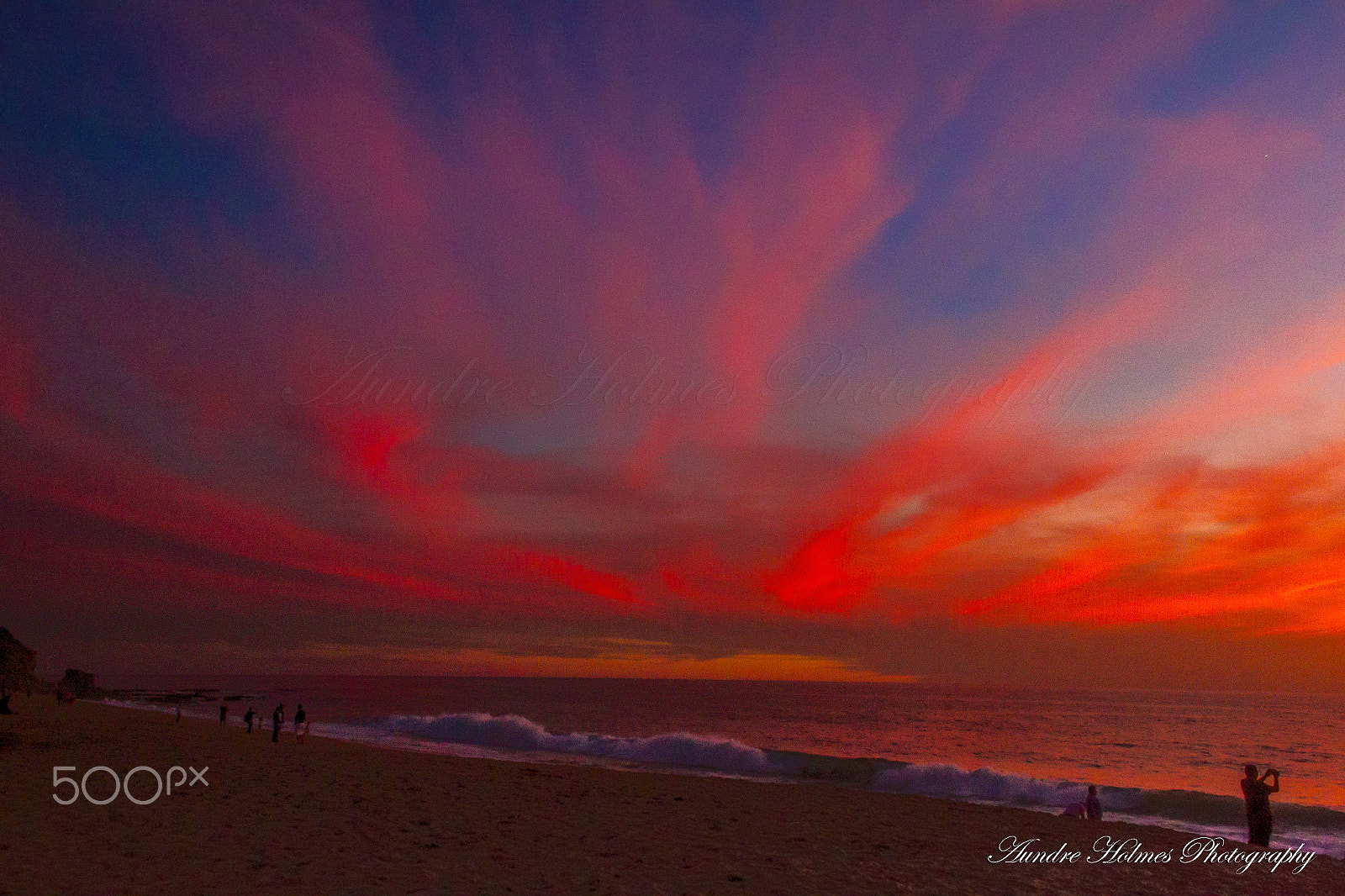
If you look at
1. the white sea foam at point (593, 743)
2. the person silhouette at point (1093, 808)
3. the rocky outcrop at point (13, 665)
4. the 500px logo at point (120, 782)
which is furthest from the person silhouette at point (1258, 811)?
the rocky outcrop at point (13, 665)

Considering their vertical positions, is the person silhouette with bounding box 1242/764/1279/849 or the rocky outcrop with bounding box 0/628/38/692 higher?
the rocky outcrop with bounding box 0/628/38/692

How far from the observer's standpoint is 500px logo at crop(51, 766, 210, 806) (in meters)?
16.4

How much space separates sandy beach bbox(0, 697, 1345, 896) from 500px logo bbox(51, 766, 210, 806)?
0.83 feet

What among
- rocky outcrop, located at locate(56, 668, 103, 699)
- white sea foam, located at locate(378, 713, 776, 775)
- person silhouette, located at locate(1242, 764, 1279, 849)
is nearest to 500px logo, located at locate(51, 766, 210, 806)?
white sea foam, located at locate(378, 713, 776, 775)

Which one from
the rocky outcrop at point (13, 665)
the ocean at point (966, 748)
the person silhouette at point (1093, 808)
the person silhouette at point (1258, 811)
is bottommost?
the ocean at point (966, 748)

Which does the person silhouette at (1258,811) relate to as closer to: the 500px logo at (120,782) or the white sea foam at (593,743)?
the white sea foam at (593,743)

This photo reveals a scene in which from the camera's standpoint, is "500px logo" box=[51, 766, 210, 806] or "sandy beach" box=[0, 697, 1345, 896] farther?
"500px logo" box=[51, 766, 210, 806]

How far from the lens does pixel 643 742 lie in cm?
5062

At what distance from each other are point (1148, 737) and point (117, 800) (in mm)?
80664

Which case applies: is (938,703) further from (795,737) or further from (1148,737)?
(795,737)

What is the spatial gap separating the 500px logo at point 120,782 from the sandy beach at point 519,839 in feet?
0.83

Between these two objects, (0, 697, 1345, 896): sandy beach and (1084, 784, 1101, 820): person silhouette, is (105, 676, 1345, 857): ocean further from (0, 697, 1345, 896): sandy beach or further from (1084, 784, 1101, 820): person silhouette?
(0, 697, 1345, 896): sandy beach

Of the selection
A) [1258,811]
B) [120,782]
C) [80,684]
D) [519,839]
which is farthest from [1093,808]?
[80,684]

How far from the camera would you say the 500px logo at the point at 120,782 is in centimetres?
1642
